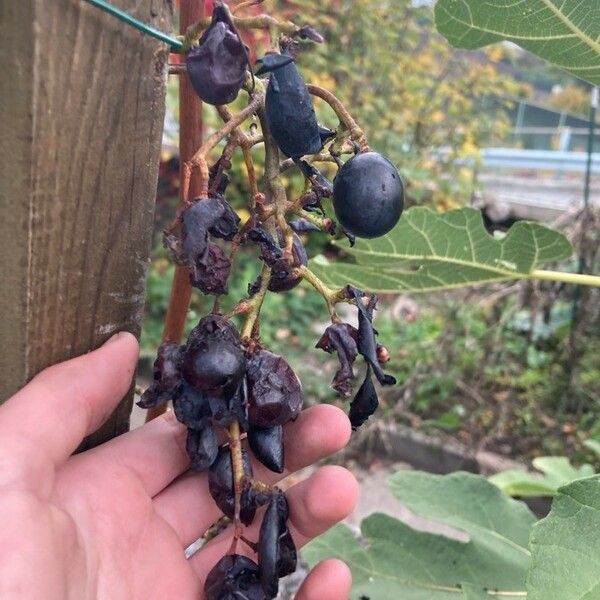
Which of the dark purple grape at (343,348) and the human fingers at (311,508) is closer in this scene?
the dark purple grape at (343,348)

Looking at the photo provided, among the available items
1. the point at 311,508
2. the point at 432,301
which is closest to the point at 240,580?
the point at 311,508

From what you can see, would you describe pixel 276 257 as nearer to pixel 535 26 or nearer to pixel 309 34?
pixel 309 34

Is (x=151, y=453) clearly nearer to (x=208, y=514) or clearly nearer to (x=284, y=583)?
(x=208, y=514)

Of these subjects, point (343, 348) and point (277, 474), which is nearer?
point (343, 348)

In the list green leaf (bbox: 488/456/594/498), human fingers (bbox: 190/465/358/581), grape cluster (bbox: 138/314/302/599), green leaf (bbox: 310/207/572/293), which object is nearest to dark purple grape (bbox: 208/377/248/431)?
grape cluster (bbox: 138/314/302/599)

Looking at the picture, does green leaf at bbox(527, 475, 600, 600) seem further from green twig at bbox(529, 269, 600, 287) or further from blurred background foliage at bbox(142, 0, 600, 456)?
blurred background foliage at bbox(142, 0, 600, 456)

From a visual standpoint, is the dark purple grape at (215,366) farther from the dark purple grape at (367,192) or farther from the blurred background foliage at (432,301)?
the blurred background foliage at (432,301)

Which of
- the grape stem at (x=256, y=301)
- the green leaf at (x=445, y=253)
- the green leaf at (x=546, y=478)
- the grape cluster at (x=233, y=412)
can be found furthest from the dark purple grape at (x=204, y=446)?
the green leaf at (x=546, y=478)
